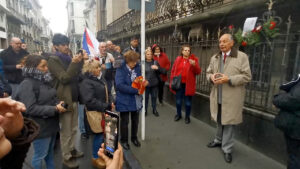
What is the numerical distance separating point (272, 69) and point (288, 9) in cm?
113

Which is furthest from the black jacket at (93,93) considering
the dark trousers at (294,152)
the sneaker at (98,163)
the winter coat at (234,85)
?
the dark trousers at (294,152)

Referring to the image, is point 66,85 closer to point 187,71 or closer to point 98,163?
point 98,163

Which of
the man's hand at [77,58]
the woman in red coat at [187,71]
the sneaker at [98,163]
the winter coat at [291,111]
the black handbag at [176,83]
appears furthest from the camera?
the black handbag at [176,83]

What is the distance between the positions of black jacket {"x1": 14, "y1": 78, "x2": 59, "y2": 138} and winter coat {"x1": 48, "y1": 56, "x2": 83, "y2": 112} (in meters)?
0.42

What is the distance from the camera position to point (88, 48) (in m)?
4.34

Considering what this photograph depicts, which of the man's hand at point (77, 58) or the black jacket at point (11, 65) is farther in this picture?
the black jacket at point (11, 65)

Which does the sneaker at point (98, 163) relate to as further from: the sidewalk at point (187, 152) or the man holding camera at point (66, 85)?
the sidewalk at point (187, 152)

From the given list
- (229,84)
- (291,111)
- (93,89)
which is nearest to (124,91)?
(93,89)

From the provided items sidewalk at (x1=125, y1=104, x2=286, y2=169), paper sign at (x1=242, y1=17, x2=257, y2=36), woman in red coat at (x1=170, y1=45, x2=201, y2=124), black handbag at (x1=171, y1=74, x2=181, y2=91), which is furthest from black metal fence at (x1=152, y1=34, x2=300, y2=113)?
black handbag at (x1=171, y1=74, x2=181, y2=91)

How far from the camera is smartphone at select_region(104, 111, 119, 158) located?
134 centimetres

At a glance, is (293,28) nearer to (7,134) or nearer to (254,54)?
(254,54)

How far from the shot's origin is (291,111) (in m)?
2.21

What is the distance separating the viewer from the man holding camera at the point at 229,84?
3.05 meters

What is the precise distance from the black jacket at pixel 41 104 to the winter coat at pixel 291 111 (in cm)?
273
